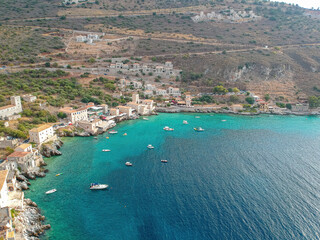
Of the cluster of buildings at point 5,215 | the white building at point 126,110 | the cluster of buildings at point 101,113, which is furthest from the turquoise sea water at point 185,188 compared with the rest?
the white building at point 126,110

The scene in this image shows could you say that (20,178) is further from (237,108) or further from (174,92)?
(237,108)

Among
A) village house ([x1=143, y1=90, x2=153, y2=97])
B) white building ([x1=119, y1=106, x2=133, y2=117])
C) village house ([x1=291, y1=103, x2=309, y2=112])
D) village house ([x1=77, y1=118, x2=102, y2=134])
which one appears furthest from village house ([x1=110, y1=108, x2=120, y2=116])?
village house ([x1=291, y1=103, x2=309, y2=112])

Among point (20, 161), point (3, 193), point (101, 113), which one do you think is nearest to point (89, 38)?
point (101, 113)

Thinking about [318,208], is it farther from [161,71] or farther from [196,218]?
[161,71]

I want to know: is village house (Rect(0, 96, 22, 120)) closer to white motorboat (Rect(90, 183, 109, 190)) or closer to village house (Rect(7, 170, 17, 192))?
village house (Rect(7, 170, 17, 192))

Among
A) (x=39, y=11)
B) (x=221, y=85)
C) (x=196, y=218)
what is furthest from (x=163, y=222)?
(x=39, y=11)

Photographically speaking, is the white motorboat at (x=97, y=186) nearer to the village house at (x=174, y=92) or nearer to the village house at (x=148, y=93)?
the village house at (x=148, y=93)
